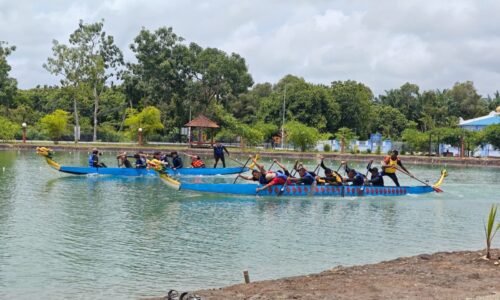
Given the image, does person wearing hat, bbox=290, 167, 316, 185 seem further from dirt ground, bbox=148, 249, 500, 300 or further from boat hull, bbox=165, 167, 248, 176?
dirt ground, bbox=148, 249, 500, 300

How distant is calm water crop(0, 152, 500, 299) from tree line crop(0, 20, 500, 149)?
38.1 metres

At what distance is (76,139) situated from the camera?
→ 6719 cm

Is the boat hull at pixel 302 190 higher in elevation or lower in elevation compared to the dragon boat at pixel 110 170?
lower

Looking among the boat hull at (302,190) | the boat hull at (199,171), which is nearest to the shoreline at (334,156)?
the boat hull at (199,171)

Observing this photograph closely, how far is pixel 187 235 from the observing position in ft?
57.7

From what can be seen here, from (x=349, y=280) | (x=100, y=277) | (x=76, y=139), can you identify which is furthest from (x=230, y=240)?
(x=76, y=139)

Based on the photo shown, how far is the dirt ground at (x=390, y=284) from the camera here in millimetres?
9930

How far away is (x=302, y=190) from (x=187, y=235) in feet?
29.3

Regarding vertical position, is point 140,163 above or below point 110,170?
above

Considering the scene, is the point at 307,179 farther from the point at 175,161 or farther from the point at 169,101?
the point at 169,101

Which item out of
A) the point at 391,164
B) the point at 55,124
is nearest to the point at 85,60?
the point at 55,124

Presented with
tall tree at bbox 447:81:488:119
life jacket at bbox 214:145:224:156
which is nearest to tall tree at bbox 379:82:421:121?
tall tree at bbox 447:81:488:119

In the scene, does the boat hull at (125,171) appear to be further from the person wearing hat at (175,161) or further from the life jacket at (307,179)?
the life jacket at (307,179)

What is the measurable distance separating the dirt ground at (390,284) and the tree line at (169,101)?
50.9m
